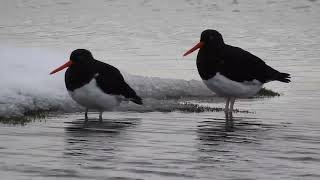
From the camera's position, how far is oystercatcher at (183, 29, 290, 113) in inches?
689

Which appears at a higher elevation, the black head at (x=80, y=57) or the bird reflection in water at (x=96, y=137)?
the black head at (x=80, y=57)

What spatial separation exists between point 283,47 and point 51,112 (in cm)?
1668

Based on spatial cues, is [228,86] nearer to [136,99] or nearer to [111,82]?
[136,99]

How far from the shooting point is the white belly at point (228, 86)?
57.2 ft

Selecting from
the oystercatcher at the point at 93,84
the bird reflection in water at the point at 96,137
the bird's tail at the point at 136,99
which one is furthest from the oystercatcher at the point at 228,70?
the bird reflection in water at the point at 96,137

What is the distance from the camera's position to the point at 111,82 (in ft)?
53.5

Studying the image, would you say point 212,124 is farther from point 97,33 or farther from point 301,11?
point 301,11

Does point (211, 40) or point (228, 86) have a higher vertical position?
point (211, 40)

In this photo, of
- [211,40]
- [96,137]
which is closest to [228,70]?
[211,40]

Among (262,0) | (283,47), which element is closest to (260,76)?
(283,47)

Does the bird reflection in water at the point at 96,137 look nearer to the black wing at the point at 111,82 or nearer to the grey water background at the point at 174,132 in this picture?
the grey water background at the point at 174,132

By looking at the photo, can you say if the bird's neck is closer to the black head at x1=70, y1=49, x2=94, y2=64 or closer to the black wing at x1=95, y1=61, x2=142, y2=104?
the black wing at x1=95, y1=61, x2=142, y2=104

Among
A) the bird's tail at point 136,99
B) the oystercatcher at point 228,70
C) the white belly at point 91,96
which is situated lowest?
the bird's tail at point 136,99

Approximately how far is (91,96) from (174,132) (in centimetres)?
202
